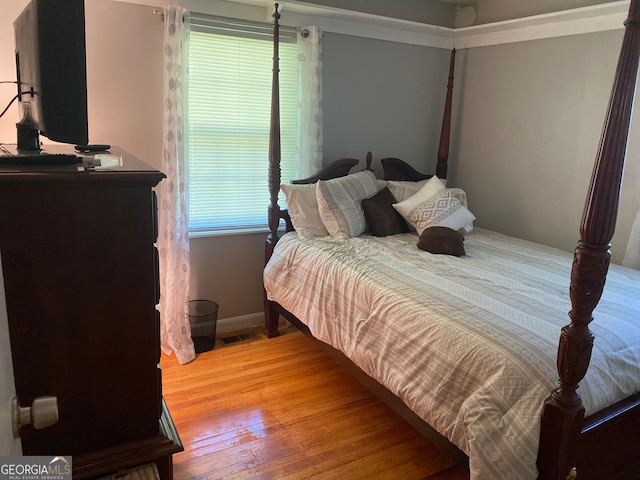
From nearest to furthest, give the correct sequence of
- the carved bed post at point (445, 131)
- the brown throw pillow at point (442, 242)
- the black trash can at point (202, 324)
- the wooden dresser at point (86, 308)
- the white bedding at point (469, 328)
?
the wooden dresser at point (86, 308)
the white bedding at point (469, 328)
the brown throw pillow at point (442, 242)
the black trash can at point (202, 324)
the carved bed post at point (445, 131)

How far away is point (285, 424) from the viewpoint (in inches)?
93.4

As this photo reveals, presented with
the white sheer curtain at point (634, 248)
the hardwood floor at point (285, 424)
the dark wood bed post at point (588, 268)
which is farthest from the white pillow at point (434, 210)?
the dark wood bed post at point (588, 268)

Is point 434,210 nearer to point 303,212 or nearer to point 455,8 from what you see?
point 303,212

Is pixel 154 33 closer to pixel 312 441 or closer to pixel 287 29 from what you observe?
pixel 287 29

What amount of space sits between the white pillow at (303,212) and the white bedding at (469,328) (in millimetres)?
138

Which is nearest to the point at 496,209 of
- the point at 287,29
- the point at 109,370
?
the point at 287,29

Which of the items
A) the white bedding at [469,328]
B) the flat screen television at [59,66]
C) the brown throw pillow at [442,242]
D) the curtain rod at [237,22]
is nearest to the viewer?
the flat screen television at [59,66]

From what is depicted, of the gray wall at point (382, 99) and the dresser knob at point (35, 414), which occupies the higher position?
the gray wall at point (382, 99)

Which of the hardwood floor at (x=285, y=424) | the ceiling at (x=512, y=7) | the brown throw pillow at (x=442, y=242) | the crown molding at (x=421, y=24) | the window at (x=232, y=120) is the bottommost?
the hardwood floor at (x=285, y=424)

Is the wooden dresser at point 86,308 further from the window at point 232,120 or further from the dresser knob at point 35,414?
the window at point 232,120

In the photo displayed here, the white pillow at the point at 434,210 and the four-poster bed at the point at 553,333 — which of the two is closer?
the four-poster bed at the point at 553,333

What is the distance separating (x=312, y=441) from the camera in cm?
225

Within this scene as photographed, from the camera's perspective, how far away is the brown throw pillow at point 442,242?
9.07 ft

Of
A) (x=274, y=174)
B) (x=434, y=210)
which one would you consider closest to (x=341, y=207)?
(x=274, y=174)
